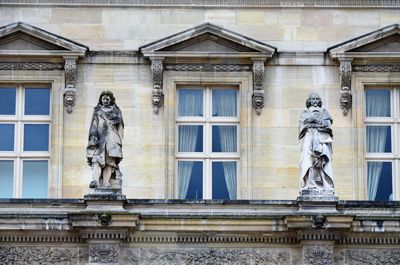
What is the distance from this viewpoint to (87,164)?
28.4m

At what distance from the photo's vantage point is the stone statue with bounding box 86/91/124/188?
25953 millimetres

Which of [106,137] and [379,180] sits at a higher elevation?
[106,137]

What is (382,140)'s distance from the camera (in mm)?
29094

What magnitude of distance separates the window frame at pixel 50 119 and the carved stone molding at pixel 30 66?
0.19 ft

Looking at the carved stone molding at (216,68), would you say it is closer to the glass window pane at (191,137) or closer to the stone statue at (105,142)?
the glass window pane at (191,137)

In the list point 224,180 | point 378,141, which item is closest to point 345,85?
point 378,141

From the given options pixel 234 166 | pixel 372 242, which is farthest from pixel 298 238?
pixel 234 166

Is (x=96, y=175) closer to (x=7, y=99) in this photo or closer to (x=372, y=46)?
(x=7, y=99)

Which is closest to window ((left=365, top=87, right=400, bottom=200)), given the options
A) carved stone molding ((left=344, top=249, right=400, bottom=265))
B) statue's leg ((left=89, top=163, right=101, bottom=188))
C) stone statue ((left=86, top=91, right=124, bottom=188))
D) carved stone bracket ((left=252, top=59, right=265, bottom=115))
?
carved stone bracket ((left=252, top=59, right=265, bottom=115))

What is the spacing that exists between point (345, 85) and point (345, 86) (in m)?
0.02

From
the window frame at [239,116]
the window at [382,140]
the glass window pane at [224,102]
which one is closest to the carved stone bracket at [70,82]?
the window frame at [239,116]

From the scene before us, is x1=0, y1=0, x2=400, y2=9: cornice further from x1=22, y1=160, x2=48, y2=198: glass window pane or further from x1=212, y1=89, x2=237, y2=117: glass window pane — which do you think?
x1=22, y1=160, x2=48, y2=198: glass window pane

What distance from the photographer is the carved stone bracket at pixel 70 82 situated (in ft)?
94.2

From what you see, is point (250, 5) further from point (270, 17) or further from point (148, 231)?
point (148, 231)
